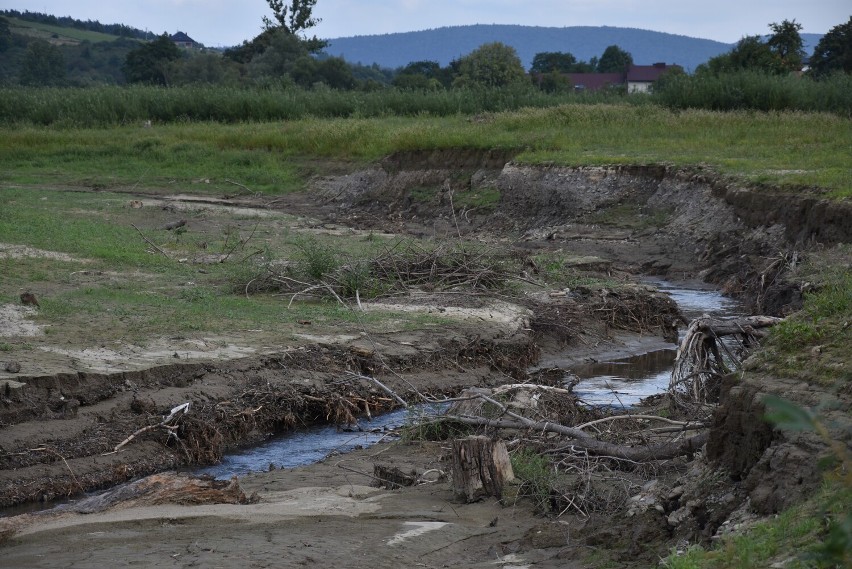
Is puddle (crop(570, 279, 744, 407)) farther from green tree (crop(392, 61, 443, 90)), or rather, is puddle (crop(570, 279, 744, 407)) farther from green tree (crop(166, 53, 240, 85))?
green tree (crop(166, 53, 240, 85))

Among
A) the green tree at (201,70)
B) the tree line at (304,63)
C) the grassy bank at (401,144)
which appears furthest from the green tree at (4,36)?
the grassy bank at (401,144)

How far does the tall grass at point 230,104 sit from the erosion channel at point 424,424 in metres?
15.5

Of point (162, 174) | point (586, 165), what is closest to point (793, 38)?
point (586, 165)

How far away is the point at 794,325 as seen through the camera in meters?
6.10

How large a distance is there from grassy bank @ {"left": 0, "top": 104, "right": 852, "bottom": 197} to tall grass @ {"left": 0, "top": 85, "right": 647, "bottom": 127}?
1450 mm

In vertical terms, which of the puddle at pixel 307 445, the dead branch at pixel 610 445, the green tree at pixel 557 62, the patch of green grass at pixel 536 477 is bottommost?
the puddle at pixel 307 445

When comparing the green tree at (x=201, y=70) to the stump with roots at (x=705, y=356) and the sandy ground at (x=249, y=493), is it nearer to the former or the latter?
the sandy ground at (x=249, y=493)

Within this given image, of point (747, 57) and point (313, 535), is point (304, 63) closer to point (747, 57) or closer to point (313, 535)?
point (747, 57)

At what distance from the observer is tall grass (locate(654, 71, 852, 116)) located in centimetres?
2639

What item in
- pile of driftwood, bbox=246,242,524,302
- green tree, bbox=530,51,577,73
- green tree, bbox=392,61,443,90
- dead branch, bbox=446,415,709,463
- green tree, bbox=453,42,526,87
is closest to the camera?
dead branch, bbox=446,415,709,463

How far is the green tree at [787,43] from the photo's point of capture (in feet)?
133

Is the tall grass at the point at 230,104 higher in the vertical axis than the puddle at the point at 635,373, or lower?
higher

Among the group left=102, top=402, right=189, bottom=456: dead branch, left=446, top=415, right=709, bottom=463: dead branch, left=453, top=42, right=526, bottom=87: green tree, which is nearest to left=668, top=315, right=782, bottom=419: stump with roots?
left=446, top=415, right=709, bottom=463: dead branch

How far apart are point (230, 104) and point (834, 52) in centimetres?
2513
